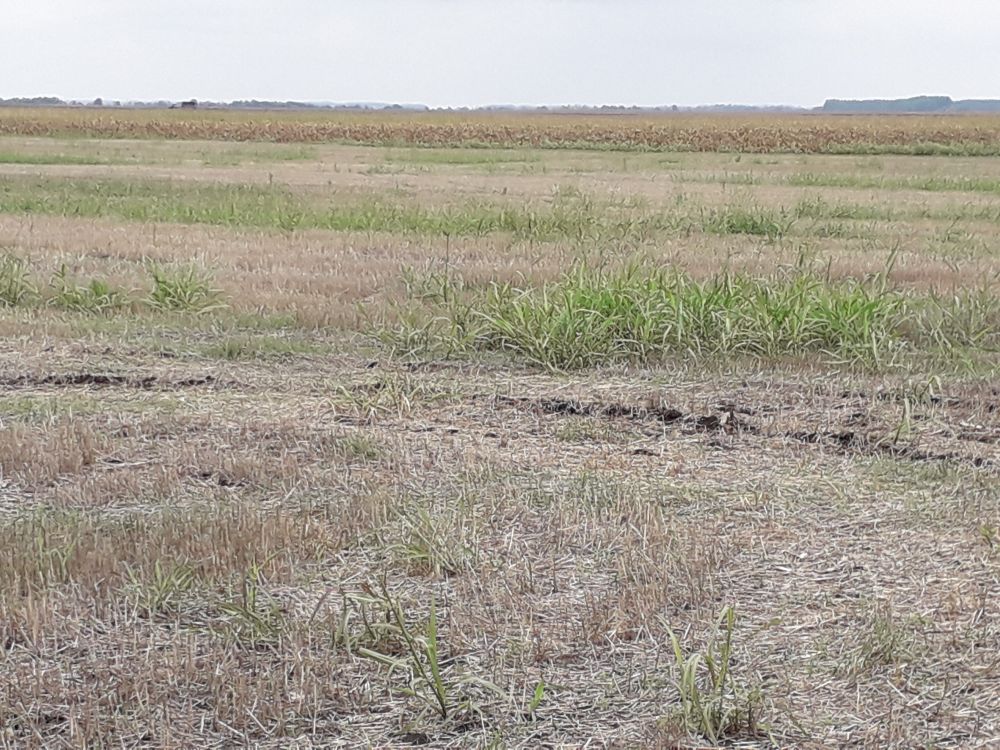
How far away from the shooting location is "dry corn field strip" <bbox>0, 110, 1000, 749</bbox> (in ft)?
11.1

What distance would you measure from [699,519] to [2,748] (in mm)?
2782

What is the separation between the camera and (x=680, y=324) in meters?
7.63

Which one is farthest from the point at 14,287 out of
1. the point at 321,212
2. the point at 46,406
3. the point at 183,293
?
the point at 321,212

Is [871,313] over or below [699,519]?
over

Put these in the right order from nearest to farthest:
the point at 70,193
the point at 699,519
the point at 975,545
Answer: the point at 975,545, the point at 699,519, the point at 70,193

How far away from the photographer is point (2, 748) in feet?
10.2

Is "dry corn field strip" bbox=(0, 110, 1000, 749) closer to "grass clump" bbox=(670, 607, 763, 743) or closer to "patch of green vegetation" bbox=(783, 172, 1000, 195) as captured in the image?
"grass clump" bbox=(670, 607, 763, 743)

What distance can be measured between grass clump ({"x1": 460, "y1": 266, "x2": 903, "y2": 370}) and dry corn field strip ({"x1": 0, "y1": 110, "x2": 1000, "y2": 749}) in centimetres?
3

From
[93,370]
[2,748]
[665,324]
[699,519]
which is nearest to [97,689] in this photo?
[2,748]

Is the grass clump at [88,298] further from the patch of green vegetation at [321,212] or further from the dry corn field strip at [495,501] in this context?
the patch of green vegetation at [321,212]

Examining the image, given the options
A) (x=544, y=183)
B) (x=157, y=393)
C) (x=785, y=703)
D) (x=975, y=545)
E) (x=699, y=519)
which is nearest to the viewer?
(x=785, y=703)

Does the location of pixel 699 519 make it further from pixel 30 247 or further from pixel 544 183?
pixel 544 183

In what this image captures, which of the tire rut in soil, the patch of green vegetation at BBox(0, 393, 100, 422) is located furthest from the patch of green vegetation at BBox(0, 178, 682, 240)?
the patch of green vegetation at BBox(0, 393, 100, 422)

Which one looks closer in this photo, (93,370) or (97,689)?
(97,689)
